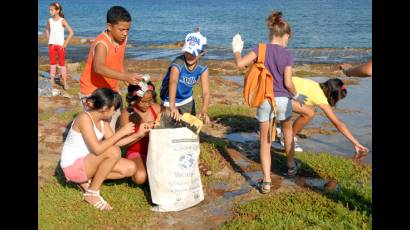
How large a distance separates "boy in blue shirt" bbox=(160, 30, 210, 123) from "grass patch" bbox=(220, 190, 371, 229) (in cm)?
131

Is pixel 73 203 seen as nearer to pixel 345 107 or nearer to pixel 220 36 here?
pixel 345 107

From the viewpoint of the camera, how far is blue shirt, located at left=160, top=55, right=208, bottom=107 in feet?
18.3

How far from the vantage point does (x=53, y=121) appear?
816 centimetres

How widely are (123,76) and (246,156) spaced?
7.91 feet

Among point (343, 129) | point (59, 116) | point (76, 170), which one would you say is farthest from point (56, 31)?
point (343, 129)

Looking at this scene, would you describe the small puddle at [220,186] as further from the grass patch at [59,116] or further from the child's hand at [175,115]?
the grass patch at [59,116]

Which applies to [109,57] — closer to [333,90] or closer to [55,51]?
[333,90]

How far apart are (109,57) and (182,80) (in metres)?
1.02

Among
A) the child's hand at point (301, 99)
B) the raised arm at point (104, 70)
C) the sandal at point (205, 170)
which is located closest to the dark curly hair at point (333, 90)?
the child's hand at point (301, 99)

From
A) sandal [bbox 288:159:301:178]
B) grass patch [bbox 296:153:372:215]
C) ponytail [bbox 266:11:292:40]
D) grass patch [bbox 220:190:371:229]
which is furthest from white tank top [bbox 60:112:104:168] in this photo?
grass patch [bbox 296:153:372:215]

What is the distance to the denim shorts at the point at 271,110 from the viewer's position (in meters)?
4.96

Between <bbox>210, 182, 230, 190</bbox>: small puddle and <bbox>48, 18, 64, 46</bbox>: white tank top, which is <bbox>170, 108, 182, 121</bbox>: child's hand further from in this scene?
<bbox>48, 18, 64, 46</bbox>: white tank top

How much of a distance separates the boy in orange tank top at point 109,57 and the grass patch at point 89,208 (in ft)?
3.13
